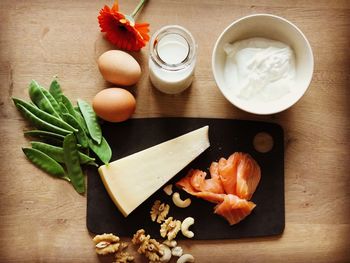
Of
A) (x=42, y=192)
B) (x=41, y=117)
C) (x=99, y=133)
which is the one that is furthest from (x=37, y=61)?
(x=42, y=192)

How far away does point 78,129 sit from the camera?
1.41 m

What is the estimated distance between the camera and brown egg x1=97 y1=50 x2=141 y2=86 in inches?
52.5

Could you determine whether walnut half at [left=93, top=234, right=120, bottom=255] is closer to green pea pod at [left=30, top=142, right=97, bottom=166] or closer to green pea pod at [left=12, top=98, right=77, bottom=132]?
green pea pod at [left=30, top=142, right=97, bottom=166]

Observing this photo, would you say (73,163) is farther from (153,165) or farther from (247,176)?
(247,176)

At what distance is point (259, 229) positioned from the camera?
4.74 ft

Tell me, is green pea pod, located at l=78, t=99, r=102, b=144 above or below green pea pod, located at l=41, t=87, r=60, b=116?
below

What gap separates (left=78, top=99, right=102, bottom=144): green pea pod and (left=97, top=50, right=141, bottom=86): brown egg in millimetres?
115

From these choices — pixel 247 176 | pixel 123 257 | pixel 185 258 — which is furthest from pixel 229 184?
pixel 123 257

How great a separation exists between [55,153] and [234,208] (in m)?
0.57

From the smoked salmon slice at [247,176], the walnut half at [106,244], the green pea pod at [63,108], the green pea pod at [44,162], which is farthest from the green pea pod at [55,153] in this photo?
the smoked salmon slice at [247,176]

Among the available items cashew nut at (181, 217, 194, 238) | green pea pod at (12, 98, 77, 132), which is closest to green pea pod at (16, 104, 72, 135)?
green pea pod at (12, 98, 77, 132)

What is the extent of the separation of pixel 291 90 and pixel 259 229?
44cm

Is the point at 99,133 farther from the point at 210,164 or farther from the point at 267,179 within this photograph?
the point at 267,179

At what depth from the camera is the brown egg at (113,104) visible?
1327mm
